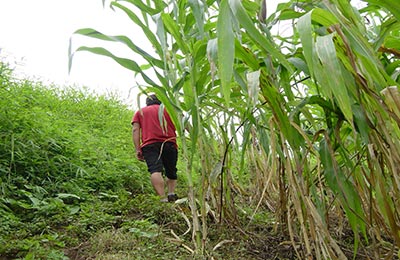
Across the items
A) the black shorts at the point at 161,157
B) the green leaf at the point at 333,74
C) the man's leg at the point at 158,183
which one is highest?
the green leaf at the point at 333,74

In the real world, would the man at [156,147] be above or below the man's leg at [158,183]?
above

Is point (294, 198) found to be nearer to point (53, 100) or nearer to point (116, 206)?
point (116, 206)

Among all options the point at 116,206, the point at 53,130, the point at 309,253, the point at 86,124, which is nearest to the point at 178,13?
the point at 309,253

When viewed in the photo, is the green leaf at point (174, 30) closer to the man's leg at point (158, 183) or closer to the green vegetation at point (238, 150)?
the green vegetation at point (238, 150)

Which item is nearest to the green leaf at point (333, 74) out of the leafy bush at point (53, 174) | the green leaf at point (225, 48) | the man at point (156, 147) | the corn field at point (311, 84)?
the corn field at point (311, 84)

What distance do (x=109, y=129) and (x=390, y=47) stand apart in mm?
3215

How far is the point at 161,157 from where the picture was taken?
2855mm

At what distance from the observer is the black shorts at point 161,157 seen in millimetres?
2744

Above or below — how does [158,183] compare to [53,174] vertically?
below

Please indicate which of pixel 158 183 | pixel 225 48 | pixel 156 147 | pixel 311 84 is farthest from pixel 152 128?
pixel 225 48

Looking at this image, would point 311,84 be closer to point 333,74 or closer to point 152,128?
point 333,74

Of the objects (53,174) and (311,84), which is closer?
(311,84)

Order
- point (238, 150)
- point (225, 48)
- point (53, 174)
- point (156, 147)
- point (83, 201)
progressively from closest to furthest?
point (225, 48), point (238, 150), point (83, 201), point (53, 174), point (156, 147)

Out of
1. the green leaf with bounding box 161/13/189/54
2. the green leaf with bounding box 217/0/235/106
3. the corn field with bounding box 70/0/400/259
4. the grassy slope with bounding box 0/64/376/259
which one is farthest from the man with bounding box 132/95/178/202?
the green leaf with bounding box 217/0/235/106
